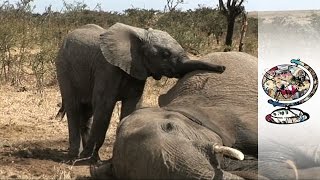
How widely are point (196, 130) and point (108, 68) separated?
2.35m

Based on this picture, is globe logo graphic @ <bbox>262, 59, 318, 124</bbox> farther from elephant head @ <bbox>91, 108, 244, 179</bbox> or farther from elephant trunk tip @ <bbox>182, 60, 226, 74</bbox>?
elephant trunk tip @ <bbox>182, 60, 226, 74</bbox>

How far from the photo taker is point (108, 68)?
19.8 ft

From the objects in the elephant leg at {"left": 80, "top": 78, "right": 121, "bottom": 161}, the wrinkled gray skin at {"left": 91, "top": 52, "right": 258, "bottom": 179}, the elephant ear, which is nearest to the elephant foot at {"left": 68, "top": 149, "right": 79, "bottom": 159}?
the elephant leg at {"left": 80, "top": 78, "right": 121, "bottom": 161}

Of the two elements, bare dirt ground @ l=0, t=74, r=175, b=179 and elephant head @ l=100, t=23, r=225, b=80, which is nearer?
bare dirt ground @ l=0, t=74, r=175, b=179

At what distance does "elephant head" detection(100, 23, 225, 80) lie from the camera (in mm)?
5750

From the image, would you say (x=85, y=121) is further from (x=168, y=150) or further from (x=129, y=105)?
(x=168, y=150)

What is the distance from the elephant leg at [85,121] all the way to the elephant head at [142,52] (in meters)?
0.98

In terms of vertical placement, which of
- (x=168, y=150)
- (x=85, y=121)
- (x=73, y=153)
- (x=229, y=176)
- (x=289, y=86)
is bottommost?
(x=73, y=153)

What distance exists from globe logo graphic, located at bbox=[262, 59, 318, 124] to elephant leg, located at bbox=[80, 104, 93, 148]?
3208 mm

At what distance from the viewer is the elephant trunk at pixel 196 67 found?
469 centimetres

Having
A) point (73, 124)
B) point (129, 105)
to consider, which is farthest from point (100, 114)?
point (73, 124)

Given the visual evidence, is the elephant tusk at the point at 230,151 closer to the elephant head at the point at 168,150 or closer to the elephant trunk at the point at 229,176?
the elephant head at the point at 168,150

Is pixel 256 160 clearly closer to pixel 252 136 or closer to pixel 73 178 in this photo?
pixel 252 136

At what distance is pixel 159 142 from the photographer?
3.47m
